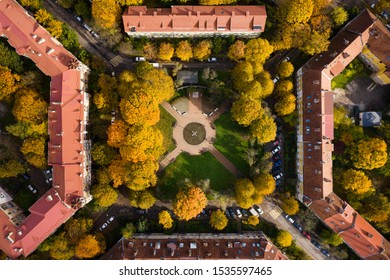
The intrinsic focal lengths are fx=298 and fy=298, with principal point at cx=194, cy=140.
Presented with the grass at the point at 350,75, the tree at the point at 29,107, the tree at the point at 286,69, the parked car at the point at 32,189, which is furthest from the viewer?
the grass at the point at 350,75

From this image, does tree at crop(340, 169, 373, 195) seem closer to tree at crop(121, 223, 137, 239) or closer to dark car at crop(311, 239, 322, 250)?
dark car at crop(311, 239, 322, 250)

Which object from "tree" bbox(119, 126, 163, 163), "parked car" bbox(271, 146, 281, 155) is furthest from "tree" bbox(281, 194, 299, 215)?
"tree" bbox(119, 126, 163, 163)

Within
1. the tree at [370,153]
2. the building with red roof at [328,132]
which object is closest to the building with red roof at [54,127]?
the building with red roof at [328,132]

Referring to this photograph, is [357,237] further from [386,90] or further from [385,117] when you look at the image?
[386,90]

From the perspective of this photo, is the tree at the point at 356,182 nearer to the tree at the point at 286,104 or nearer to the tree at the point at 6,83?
the tree at the point at 286,104

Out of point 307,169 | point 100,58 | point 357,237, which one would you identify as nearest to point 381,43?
point 307,169
